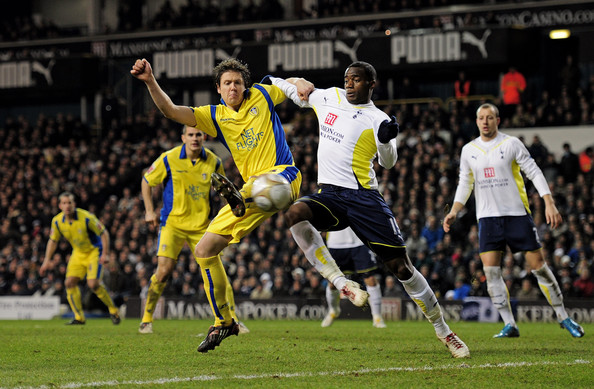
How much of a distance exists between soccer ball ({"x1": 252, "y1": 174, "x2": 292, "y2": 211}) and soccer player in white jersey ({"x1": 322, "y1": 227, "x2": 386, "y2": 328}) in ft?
22.5

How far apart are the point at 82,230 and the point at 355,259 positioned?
16.7ft

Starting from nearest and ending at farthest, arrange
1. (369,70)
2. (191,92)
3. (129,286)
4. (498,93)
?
(369,70) < (129,286) < (498,93) < (191,92)

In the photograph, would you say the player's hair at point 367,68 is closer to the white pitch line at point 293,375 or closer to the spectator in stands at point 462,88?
the white pitch line at point 293,375

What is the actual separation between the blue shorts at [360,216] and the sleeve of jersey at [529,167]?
10.1 ft

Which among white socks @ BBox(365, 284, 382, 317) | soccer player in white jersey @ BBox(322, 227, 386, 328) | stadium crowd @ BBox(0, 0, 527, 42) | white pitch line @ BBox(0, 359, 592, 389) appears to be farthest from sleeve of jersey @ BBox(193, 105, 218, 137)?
stadium crowd @ BBox(0, 0, 527, 42)

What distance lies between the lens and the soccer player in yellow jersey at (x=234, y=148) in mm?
8094

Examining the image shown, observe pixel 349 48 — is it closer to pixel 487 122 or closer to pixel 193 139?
pixel 193 139

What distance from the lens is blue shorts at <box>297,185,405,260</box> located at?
309 inches

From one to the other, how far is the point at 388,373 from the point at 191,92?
28268 millimetres

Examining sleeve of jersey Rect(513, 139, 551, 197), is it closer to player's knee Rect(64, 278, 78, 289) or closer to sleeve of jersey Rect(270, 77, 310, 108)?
sleeve of jersey Rect(270, 77, 310, 108)

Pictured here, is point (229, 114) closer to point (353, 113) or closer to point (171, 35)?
point (353, 113)

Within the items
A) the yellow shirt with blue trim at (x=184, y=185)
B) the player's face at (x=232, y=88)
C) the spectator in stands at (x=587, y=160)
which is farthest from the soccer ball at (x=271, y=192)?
the spectator in stands at (x=587, y=160)

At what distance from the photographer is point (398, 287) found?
19.9 meters

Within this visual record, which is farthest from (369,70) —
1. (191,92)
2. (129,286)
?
(191,92)
